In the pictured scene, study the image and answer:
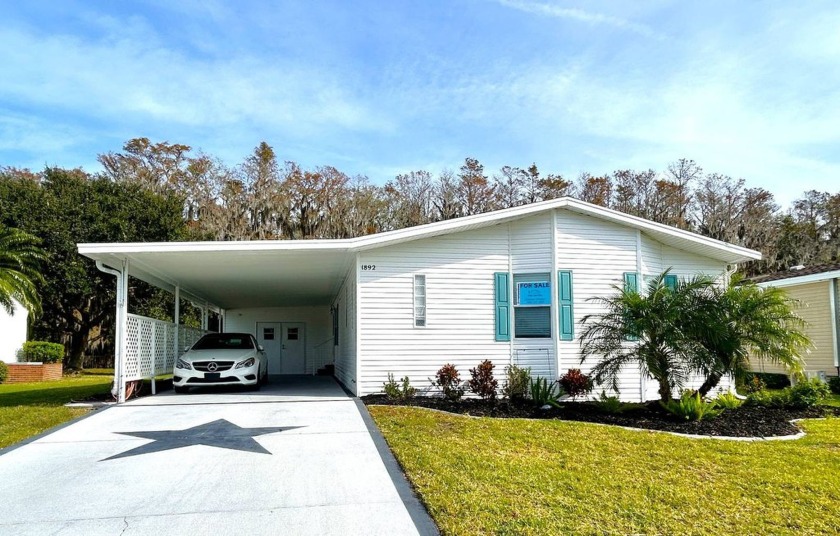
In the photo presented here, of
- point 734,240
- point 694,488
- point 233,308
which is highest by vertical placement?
point 734,240

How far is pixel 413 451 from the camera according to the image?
662 centimetres

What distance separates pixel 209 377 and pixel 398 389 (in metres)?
4.18

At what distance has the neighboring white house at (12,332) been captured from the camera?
21266 millimetres

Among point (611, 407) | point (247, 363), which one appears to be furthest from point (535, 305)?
point (247, 363)

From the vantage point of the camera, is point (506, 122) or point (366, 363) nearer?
point (366, 363)

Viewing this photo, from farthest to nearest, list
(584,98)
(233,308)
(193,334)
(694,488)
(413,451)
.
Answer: (233,308)
(193,334)
(584,98)
(413,451)
(694,488)

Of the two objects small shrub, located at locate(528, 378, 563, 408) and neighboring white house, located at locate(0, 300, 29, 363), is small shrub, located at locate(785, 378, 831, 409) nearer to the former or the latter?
small shrub, located at locate(528, 378, 563, 408)

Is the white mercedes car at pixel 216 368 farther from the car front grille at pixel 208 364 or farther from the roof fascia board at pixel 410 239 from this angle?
the roof fascia board at pixel 410 239

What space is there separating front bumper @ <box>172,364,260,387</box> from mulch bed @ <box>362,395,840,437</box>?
3.16 metres

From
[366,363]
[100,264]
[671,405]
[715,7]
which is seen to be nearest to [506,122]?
[715,7]

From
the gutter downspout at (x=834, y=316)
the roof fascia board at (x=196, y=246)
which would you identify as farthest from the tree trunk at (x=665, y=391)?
the gutter downspout at (x=834, y=316)

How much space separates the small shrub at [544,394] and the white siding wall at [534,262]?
412mm

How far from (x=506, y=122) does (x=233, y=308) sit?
12.8 meters

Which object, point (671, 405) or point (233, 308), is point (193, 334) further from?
point (671, 405)
